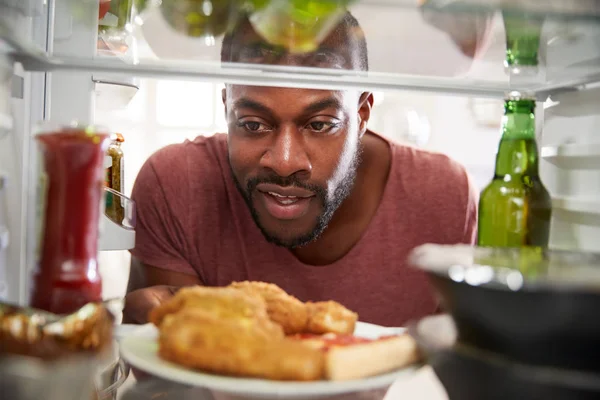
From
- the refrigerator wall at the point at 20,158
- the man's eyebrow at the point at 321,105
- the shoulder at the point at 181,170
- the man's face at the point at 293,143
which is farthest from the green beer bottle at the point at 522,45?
the shoulder at the point at 181,170

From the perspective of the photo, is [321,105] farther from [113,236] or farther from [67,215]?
[67,215]

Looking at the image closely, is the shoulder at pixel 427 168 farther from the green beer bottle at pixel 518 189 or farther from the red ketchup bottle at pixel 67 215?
the red ketchup bottle at pixel 67 215

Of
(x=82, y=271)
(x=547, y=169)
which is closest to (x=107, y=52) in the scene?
(x=82, y=271)

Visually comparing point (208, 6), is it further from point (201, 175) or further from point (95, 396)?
point (201, 175)

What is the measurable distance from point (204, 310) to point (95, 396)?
168 mm

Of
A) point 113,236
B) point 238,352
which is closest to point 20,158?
point 113,236

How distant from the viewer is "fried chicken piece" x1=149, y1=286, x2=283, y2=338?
722 mm

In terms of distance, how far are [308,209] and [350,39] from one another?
435mm

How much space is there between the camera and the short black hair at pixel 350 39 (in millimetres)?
933

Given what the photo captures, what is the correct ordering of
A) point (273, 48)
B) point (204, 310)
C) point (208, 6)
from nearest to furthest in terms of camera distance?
point (204, 310)
point (208, 6)
point (273, 48)

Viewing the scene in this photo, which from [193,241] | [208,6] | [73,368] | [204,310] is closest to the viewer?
[73,368]

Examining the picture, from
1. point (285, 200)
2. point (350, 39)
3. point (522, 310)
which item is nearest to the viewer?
point (522, 310)

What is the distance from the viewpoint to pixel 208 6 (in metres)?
0.88

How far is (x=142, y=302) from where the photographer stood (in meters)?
1.15
